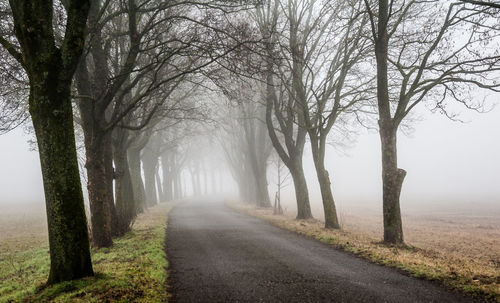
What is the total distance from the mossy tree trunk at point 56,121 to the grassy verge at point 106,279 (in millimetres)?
455

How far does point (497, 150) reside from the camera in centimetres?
8612

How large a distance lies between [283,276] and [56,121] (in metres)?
5.14

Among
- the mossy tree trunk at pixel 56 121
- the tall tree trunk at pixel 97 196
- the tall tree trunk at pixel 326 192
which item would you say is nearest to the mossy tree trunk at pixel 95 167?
the tall tree trunk at pixel 97 196

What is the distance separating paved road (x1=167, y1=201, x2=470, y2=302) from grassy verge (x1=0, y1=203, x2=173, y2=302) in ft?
1.38

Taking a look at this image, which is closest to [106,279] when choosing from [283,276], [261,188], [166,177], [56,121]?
[56,121]

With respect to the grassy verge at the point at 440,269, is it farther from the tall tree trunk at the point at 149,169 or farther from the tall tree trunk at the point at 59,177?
the tall tree trunk at the point at 149,169

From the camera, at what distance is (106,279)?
19.2 ft

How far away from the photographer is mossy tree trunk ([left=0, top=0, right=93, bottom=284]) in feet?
18.0

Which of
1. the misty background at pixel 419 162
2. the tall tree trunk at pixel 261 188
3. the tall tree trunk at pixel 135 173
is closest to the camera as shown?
the tall tree trunk at pixel 135 173

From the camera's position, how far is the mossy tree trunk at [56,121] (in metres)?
5.49

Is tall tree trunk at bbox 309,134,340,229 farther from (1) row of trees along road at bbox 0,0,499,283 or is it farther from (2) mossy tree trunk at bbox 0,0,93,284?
(2) mossy tree trunk at bbox 0,0,93,284

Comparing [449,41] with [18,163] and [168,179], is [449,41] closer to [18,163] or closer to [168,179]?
[168,179]

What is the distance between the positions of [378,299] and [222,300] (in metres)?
2.49

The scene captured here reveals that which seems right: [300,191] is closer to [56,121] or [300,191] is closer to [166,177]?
[56,121]
